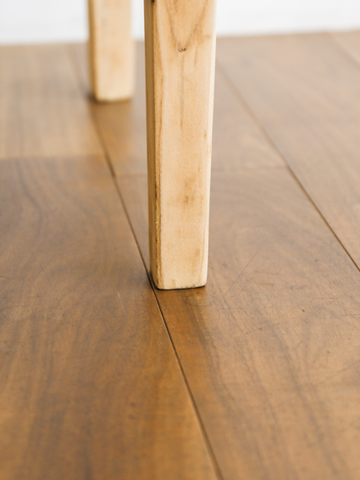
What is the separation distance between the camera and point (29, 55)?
1731 mm

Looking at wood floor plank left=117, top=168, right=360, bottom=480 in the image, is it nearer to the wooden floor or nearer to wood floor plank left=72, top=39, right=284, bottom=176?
the wooden floor

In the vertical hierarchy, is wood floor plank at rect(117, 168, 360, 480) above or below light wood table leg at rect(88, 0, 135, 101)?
below

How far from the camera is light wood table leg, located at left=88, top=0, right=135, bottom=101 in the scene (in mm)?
1339

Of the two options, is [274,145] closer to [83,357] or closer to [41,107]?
[41,107]

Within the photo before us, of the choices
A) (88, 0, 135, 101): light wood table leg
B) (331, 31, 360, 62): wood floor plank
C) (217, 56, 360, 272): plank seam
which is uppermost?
(88, 0, 135, 101): light wood table leg

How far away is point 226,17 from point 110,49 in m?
0.82

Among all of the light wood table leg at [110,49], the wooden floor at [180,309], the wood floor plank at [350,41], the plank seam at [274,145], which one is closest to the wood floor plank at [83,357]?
the wooden floor at [180,309]

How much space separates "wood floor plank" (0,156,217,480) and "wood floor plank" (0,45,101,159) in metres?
0.21

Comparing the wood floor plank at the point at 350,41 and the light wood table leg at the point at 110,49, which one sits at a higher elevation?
the light wood table leg at the point at 110,49

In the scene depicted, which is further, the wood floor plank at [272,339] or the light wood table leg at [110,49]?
the light wood table leg at [110,49]

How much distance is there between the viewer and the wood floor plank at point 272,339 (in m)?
0.65

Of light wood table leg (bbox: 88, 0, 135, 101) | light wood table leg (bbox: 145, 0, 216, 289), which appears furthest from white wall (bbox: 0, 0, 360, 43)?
light wood table leg (bbox: 145, 0, 216, 289)

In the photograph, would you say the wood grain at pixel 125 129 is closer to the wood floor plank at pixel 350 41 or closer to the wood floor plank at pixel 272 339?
the wood floor plank at pixel 272 339

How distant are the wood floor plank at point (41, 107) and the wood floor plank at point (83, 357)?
0.21 meters
